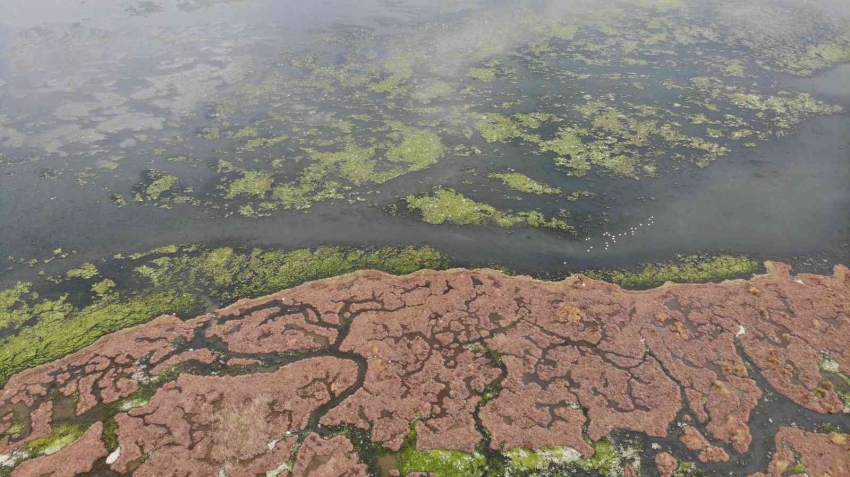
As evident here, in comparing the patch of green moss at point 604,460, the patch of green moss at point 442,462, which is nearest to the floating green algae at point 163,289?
the patch of green moss at point 442,462

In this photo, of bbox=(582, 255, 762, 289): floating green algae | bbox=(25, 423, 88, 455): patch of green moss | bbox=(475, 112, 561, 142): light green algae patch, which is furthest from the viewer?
bbox=(475, 112, 561, 142): light green algae patch

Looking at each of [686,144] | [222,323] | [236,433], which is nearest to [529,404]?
[236,433]

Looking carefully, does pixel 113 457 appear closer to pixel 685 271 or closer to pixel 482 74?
pixel 685 271

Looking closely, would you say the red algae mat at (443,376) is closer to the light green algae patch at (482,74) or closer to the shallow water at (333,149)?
the shallow water at (333,149)

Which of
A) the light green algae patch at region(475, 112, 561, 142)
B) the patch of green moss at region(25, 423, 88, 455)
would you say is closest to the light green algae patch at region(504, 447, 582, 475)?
the patch of green moss at region(25, 423, 88, 455)

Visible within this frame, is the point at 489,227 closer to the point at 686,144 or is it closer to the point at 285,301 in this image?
the point at 285,301

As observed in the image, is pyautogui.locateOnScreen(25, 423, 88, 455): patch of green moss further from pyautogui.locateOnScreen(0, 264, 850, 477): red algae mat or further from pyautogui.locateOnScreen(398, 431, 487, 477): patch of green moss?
pyautogui.locateOnScreen(398, 431, 487, 477): patch of green moss
